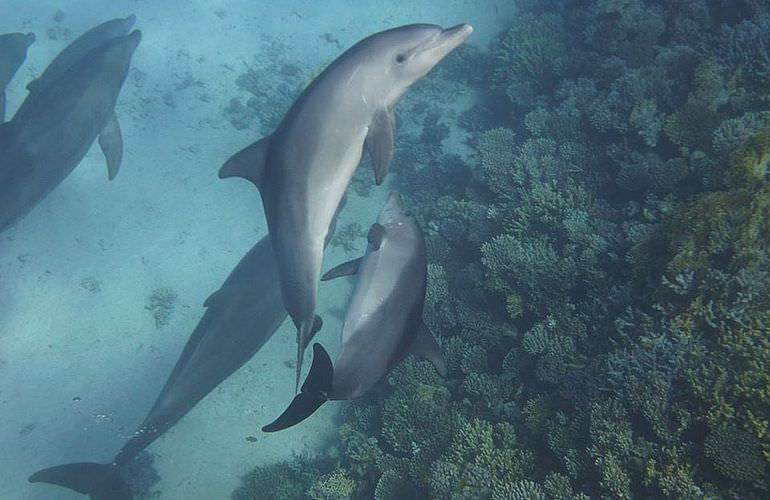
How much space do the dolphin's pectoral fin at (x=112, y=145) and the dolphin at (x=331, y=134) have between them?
261 inches

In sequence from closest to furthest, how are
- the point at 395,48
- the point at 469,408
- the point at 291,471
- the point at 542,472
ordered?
1. the point at 395,48
2. the point at 542,472
3. the point at 469,408
4. the point at 291,471

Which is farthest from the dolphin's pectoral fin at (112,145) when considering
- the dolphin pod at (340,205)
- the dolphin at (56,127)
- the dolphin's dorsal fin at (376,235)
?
the dolphin's dorsal fin at (376,235)

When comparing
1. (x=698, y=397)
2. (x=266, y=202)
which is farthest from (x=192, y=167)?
(x=698, y=397)

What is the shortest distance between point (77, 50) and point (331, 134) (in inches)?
389

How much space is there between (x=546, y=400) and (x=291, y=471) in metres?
3.40

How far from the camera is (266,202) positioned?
348cm

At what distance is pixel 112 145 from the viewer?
8766 millimetres

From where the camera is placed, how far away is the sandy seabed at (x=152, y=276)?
6.62m

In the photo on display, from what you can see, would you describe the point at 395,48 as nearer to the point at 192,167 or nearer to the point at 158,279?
the point at 158,279

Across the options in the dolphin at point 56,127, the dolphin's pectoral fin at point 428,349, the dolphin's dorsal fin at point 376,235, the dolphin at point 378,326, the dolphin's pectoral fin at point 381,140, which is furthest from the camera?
the dolphin at point 56,127

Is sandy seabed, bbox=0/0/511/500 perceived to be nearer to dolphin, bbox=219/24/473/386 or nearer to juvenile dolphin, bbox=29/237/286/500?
juvenile dolphin, bbox=29/237/286/500

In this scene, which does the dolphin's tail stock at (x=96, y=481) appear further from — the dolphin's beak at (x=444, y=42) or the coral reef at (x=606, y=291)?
the dolphin's beak at (x=444, y=42)

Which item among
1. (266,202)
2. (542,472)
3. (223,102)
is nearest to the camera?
(266,202)

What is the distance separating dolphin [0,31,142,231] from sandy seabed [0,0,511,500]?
5.96ft
